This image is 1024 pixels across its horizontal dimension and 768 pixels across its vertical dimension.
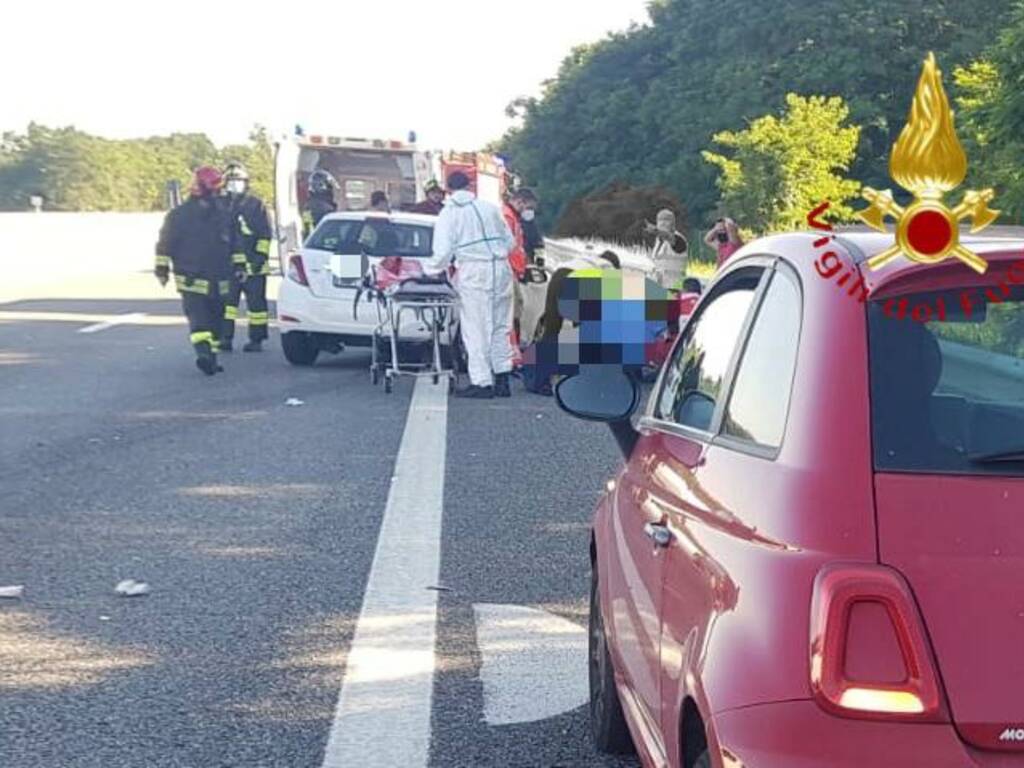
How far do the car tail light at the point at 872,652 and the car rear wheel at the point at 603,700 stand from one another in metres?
1.92

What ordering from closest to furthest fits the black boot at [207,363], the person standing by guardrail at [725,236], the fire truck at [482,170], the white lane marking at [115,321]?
the person standing by guardrail at [725,236]
the black boot at [207,363]
the white lane marking at [115,321]
the fire truck at [482,170]

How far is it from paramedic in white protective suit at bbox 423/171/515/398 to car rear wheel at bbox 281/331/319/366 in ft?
9.52

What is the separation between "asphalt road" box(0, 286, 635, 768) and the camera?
4906 millimetres

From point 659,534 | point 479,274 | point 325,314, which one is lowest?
point 325,314

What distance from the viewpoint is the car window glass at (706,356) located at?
3607 millimetres

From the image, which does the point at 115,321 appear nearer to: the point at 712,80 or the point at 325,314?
the point at 325,314

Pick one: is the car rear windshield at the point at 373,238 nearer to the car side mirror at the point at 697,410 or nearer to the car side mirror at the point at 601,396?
the car side mirror at the point at 601,396

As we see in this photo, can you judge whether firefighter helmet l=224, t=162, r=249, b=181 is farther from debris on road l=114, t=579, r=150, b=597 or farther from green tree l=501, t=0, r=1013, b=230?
green tree l=501, t=0, r=1013, b=230

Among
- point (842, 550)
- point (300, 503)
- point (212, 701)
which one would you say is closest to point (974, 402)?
point (842, 550)

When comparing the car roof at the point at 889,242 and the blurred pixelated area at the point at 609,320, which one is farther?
the blurred pixelated area at the point at 609,320

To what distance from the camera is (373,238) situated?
642 inches

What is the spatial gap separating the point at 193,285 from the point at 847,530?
13415 mm

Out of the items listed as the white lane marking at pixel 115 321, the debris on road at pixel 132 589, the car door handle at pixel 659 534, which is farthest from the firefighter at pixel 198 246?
the car door handle at pixel 659 534

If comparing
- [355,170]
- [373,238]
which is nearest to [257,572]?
[373,238]
